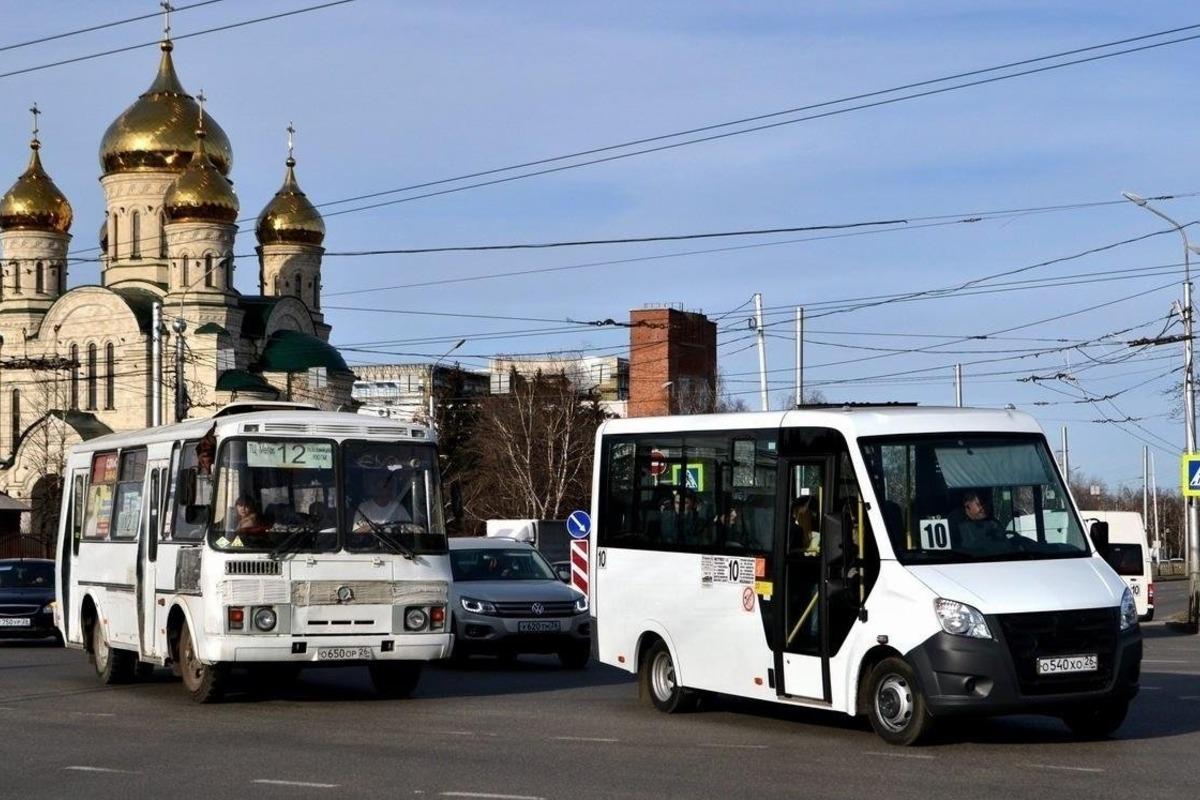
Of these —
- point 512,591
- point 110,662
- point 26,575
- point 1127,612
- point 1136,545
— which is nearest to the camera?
point 1127,612

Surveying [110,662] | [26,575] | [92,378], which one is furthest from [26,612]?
[92,378]

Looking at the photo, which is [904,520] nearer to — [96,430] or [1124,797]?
[1124,797]

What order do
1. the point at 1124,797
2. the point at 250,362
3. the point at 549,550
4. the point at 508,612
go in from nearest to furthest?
1. the point at 1124,797
2. the point at 508,612
3. the point at 549,550
4. the point at 250,362

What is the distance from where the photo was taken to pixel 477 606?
21469 mm

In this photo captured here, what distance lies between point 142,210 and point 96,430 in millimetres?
10061

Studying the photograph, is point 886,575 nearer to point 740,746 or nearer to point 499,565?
point 740,746

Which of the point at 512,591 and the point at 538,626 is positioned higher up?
the point at 512,591

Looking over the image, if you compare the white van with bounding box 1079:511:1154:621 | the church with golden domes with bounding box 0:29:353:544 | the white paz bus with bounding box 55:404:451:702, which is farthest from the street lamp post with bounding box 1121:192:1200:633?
the church with golden domes with bounding box 0:29:353:544

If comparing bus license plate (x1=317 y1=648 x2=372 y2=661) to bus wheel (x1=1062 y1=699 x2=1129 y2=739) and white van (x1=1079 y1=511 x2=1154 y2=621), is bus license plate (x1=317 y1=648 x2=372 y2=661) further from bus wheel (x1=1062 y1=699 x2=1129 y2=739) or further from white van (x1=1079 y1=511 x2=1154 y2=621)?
white van (x1=1079 y1=511 x2=1154 y2=621)

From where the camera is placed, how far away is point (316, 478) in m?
16.3

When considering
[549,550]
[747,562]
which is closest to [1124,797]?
[747,562]

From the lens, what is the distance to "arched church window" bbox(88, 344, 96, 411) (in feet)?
271

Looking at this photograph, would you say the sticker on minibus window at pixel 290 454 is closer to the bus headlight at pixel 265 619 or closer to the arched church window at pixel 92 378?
the bus headlight at pixel 265 619

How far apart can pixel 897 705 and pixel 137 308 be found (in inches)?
2836
